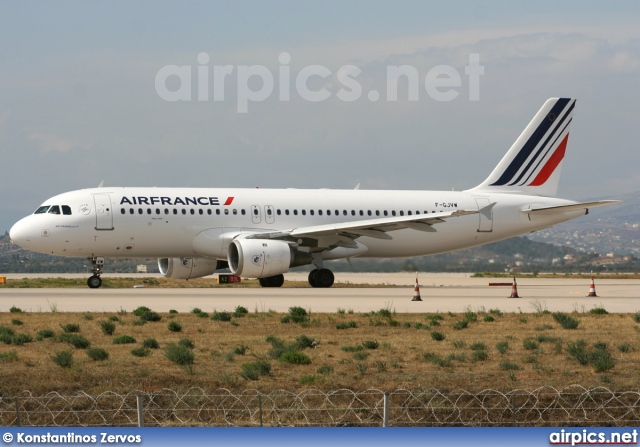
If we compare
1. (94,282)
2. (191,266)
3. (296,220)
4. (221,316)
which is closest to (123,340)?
(221,316)

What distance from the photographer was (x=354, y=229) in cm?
3984

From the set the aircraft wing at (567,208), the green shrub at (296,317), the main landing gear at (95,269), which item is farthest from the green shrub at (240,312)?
the aircraft wing at (567,208)

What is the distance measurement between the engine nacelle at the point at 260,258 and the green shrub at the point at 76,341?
649 inches

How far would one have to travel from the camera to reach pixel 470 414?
14.7 m

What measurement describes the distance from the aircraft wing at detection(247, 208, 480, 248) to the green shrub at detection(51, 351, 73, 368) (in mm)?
21696

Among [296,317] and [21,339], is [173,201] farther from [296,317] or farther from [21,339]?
[21,339]

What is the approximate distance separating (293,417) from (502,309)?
17.3 metres

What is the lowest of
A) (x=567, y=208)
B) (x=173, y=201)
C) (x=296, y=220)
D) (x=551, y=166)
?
(x=296, y=220)

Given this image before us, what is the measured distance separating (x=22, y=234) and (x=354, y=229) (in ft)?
41.5

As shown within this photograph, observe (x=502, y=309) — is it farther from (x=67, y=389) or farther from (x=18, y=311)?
(x=67, y=389)

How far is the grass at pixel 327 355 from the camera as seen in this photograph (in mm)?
16359

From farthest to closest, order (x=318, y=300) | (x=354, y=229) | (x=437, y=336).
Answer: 1. (x=354, y=229)
2. (x=318, y=300)
3. (x=437, y=336)

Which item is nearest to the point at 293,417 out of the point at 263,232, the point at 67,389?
the point at 67,389

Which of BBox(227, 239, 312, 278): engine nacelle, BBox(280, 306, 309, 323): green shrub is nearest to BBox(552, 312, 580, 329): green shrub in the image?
BBox(280, 306, 309, 323): green shrub
